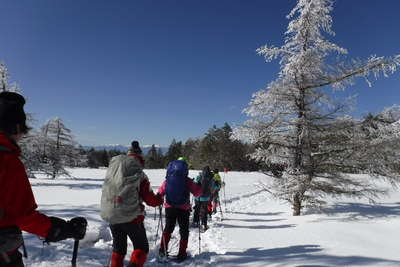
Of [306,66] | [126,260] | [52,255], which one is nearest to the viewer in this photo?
[52,255]

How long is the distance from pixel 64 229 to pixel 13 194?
1.96 feet

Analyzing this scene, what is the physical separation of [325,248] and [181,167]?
3574mm

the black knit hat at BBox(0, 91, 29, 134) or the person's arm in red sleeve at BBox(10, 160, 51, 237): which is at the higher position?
the black knit hat at BBox(0, 91, 29, 134)

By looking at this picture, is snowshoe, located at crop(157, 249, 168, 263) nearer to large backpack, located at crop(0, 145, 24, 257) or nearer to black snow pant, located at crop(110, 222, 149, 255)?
black snow pant, located at crop(110, 222, 149, 255)

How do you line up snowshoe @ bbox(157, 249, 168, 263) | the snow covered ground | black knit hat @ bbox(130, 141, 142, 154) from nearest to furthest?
black knit hat @ bbox(130, 141, 142, 154)
the snow covered ground
snowshoe @ bbox(157, 249, 168, 263)

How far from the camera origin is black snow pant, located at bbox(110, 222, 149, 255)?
4602mm

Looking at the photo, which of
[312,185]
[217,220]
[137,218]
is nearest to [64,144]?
[217,220]

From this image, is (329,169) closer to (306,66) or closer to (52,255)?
(306,66)

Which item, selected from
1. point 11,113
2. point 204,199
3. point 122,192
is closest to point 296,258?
point 122,192

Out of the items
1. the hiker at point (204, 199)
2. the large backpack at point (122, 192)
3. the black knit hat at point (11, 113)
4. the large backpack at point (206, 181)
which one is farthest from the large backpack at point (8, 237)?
the large backpack at point (206, 181)

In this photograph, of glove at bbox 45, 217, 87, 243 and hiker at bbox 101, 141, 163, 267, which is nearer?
glove at bbox 45, 217, 87, 243

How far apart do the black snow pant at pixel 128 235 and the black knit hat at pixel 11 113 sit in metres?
2.63

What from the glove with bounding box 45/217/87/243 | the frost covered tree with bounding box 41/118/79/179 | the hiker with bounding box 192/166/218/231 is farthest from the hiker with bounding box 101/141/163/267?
the frost covered tree with bounding box 41/118/79/179

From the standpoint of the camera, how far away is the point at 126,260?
20.1 feet
